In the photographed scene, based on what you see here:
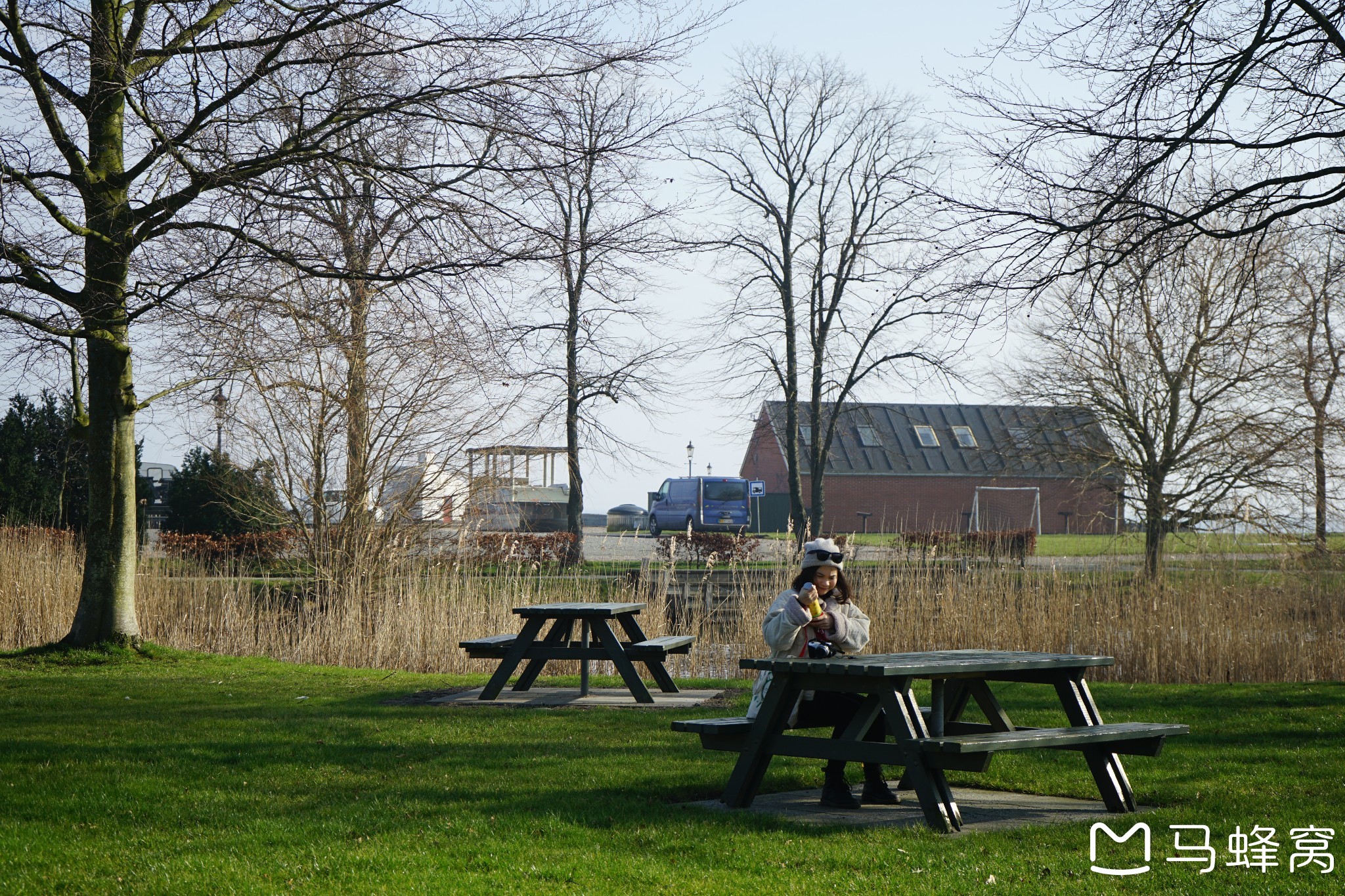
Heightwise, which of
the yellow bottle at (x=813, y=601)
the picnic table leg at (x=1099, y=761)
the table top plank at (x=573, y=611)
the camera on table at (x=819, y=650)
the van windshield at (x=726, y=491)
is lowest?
the picnic table leg at (x=1099, y=761)

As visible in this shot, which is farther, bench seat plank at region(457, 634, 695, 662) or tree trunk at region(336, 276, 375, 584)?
tree trunk at region(336, 276, 375, 584)

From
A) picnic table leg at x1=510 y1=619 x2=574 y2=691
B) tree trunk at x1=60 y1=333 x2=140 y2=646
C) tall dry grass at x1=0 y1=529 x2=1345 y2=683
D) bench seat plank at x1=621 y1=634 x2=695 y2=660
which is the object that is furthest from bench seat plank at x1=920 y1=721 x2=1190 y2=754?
tree trunk at x1=60 y1=333 x2=140 y2=646

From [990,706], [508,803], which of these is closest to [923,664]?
[990,706]

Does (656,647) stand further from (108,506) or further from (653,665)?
(108,506)

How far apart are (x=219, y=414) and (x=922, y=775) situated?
37.8ft

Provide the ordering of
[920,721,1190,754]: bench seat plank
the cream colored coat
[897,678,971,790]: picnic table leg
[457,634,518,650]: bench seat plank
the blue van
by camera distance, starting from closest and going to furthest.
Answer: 1. [920,721,1190,754]: bench seat plank
2. the cream colored coat
3. [897,678,971,790]: picnic table leg
4. [457,634,518,650]: bench seat plank
5. the blue van

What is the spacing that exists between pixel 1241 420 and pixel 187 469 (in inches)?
767

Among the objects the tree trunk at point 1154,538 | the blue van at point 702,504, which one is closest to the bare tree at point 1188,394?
the tree trunk at point 1154,538

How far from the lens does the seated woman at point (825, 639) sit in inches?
223

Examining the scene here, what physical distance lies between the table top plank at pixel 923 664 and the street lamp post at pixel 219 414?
405 inches

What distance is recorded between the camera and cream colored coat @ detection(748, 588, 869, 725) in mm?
5691

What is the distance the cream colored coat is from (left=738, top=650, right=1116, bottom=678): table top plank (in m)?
0.11

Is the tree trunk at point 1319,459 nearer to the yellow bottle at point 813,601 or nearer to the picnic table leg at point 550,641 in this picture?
the picnic table leg at point 550,641

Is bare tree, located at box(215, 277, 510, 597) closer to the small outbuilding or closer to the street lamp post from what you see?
the street lamp post
